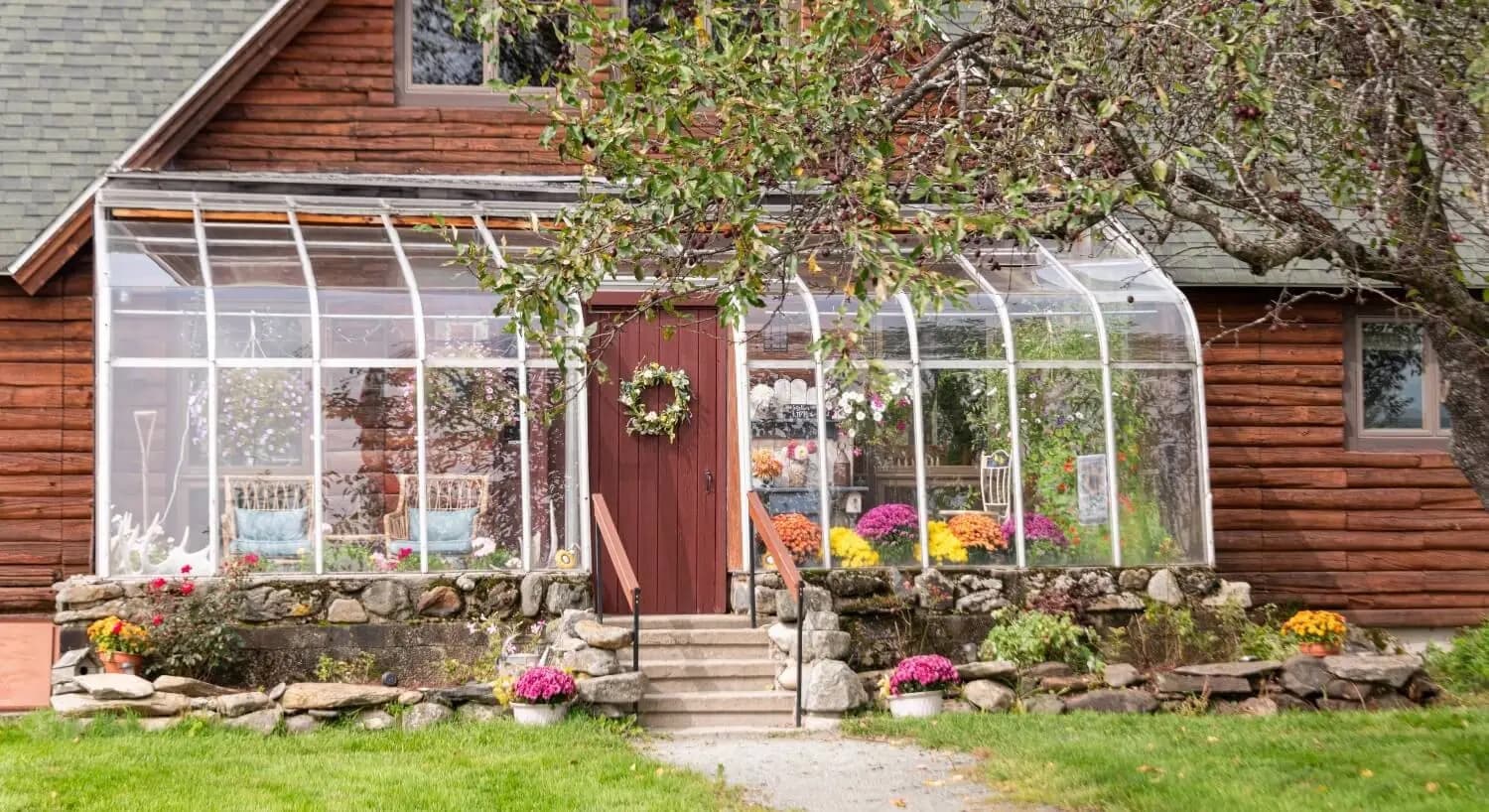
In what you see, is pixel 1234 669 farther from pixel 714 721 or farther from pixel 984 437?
pixel 714 721

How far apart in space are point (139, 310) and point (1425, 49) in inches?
317

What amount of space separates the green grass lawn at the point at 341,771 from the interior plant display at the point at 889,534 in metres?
→ 2.50

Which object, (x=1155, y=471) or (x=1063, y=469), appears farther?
(x=1155, y=471)

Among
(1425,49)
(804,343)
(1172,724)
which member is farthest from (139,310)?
(1425,49)

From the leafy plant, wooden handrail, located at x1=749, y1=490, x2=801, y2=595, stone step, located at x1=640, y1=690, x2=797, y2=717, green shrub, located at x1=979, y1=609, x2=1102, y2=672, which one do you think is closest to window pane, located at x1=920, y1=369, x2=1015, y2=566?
green shrub, located at x1=979, y1=609, x2=1102, y2=672

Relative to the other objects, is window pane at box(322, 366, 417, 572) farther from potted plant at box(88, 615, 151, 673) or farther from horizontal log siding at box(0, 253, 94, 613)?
horizontal log siding at box(0, 253, 94, 613)

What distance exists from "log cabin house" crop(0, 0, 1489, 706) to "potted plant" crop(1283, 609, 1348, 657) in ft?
2.70

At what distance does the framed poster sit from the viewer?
11.7 m

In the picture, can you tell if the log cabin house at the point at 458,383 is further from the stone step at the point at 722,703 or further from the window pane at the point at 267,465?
the stone step at the point at 722,703

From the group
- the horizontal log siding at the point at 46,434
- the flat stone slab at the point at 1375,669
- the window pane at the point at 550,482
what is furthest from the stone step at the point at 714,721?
the horizontal log siding at the point at 46,434

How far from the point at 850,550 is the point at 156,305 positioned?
5027 millimetres

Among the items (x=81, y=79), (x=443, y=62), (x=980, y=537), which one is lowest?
(x=980, y=537)

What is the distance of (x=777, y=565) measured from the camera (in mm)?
10859

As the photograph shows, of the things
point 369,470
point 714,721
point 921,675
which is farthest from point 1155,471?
point 369,470
